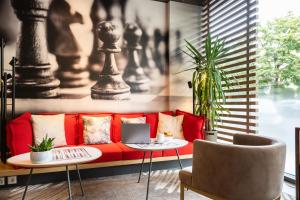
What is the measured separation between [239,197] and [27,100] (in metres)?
3.16

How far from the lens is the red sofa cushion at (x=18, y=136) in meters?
2.72

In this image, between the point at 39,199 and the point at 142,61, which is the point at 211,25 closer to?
the point at 142,61

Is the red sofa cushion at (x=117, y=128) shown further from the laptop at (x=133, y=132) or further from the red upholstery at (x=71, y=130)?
the laptop at (x=133, y=132)

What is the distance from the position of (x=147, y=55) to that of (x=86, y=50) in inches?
43.0

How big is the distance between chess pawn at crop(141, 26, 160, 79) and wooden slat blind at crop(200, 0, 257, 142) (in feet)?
3.94

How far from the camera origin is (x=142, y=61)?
4211mm

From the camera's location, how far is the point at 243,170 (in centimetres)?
163

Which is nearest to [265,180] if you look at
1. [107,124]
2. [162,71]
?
[107,124]

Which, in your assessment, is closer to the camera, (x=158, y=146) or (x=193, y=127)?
(x=158, y=146)

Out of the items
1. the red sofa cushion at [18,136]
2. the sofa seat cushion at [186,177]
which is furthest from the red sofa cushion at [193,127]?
the red sofa cushion at [18,136]

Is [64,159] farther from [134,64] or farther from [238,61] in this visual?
[238,61]

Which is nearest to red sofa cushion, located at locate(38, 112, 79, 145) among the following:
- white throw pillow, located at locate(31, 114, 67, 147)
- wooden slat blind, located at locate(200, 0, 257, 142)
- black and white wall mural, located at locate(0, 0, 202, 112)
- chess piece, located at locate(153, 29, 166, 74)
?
white throw pillow, located at locate(31, 114, 67, 147)

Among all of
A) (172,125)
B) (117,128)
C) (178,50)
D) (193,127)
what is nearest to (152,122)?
(172,125)

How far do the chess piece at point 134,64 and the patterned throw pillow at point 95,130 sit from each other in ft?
3.15
